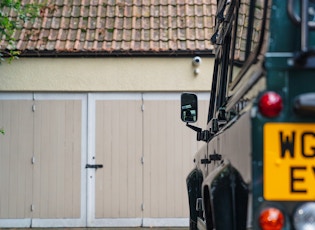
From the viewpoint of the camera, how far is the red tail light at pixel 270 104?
348 cm

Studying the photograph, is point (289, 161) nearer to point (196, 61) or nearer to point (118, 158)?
point (196, 61)

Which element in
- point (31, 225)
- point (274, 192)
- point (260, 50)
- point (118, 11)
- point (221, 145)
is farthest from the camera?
point (118, 11)

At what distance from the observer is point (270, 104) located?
11.4ft

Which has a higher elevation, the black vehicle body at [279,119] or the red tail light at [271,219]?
the black vehicle body at [279,119]

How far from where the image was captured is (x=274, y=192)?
3475 millimetres

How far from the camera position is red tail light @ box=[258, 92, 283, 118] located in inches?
137

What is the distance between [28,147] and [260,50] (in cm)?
1112

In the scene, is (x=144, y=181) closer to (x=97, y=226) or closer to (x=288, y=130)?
(x=97, y=226)

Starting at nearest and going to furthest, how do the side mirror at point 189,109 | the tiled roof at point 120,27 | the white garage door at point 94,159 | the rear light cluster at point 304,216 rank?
1. the rear light cluster at point 304,216
2. the side mirror at point 189,109
3. the white garage door at point 94,159
4. the tiled roof at point 120,27

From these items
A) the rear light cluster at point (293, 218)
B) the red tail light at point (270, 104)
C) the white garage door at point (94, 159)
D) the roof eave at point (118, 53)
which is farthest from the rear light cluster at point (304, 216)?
the roof eave at point (118, 53)

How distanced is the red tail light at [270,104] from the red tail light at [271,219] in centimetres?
44

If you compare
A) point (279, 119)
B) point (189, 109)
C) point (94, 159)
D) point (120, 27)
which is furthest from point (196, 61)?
point (279, 119)

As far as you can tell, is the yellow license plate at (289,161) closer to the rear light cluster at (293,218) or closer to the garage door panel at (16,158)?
the rear light cluster at (293,218)

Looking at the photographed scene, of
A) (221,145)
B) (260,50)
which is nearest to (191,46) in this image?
(221,145)
